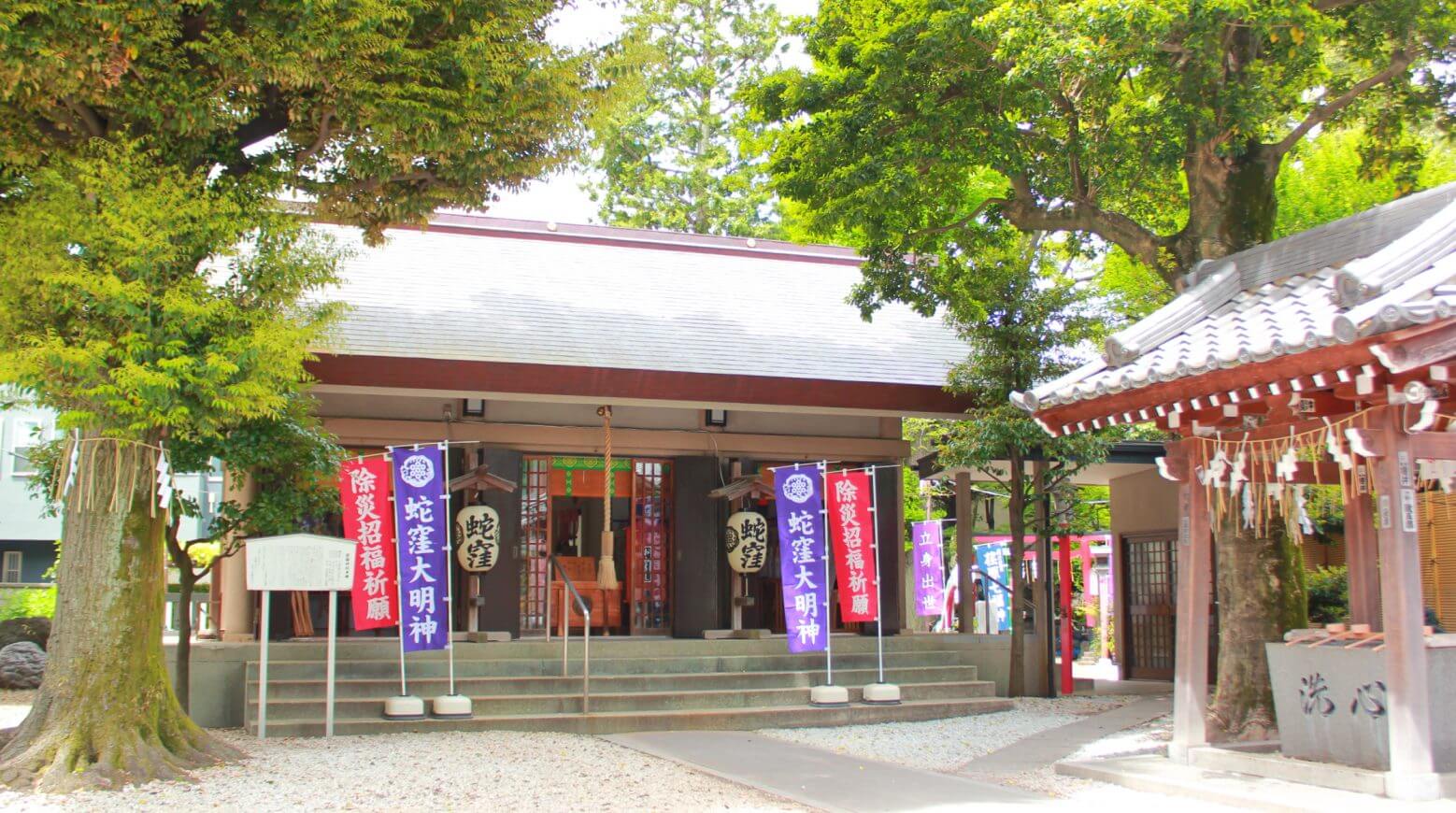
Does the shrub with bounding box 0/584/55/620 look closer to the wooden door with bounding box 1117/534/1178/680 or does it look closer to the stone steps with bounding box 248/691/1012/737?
the stone steps with bounding box 248/691/1012/737

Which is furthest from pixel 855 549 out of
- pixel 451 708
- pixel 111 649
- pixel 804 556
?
pixel 111 649

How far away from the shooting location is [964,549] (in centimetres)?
1343

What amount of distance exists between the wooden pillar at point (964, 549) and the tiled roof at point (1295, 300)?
5.03 meters

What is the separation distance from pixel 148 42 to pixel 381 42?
1396 millimetres

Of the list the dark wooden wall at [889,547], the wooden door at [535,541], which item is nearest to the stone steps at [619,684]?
the dark wooden wall at [889,547]

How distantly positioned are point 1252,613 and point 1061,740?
204cm

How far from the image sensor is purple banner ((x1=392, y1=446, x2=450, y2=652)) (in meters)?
9.98

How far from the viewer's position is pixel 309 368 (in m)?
11.2

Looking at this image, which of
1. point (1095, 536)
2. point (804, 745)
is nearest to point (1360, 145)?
point (804, 745)

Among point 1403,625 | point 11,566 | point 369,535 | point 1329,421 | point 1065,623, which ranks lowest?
point 1065,623

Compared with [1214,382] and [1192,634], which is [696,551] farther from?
[1214,382]

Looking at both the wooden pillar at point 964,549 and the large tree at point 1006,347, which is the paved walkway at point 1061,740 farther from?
the wooden pillar at point 964,549

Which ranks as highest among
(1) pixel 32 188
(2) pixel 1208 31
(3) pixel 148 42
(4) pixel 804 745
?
(2) pixel 1208 31

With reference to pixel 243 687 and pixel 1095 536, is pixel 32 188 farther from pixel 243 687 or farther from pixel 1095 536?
→ pixel 1095 536
